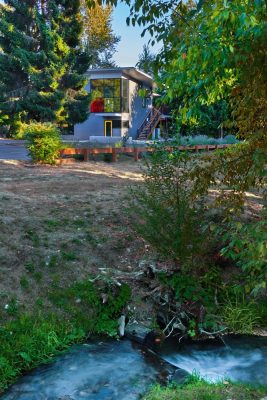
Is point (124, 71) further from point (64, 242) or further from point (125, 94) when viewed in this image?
point (64, 242)

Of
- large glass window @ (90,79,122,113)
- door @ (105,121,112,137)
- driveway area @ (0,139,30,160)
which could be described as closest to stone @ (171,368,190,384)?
driveway area @ (0,139,30,160)

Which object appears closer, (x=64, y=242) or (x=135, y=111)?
(x=64, y=242)

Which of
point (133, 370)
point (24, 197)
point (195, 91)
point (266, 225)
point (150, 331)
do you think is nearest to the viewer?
point (266, 225)

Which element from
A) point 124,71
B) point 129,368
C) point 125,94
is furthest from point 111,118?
point 129,368

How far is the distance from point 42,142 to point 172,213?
8.27m

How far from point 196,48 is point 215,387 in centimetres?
296

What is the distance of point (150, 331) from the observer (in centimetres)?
538

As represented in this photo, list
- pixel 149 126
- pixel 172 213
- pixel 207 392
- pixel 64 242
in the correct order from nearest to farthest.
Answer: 1. pixel 207 392
2. pixel 172 213
3. pixel 64 242
4. pixel 149 126

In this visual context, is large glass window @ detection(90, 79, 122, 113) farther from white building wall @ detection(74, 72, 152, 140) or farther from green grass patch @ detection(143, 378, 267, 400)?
green grass patch @ detection(143, 378, 267, 400)

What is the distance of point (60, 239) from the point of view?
6734 mm

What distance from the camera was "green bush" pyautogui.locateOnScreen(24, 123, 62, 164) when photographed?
1303 cm

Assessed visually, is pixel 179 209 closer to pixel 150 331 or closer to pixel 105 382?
pixel 150 331

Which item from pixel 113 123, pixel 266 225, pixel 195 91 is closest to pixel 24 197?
pixel 195 91

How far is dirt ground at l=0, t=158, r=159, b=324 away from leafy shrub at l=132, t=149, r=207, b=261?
2.16 feet
